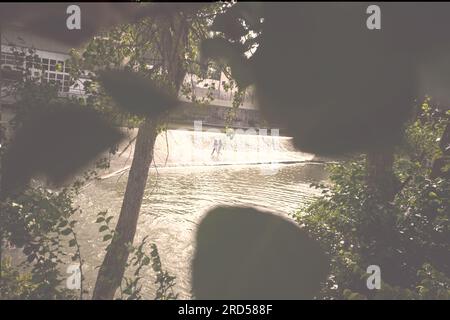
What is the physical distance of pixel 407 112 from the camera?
0.28 m

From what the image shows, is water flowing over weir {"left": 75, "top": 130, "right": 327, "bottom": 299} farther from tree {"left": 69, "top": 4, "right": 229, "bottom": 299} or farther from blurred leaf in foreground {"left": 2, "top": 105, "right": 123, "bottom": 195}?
blurred leaf in foreground {"left": 2, "top": 105, "right": 123, "bottom": 195}

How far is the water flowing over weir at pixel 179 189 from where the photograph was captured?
6754mm

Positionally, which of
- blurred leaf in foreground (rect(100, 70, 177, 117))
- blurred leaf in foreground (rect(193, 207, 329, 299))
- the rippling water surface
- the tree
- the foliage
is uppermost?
the tree

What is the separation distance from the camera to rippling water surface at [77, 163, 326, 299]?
671 centimetres

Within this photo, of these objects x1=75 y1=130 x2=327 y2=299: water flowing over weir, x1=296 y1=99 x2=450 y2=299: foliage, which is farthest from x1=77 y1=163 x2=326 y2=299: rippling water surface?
x1=296 y1=99 x2=450 y2=299: foliage

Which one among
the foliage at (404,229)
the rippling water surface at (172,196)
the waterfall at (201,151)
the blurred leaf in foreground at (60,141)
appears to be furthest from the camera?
the waterfall at (201,151)

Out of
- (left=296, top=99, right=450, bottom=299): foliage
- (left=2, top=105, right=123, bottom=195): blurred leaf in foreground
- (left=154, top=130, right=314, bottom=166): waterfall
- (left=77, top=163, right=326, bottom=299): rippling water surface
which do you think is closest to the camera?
(left=2, top=105, right=123, bottom=195): blurred leaf in foreground

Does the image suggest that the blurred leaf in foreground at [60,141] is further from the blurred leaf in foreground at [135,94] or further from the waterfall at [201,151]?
the waterfall at [201,151]

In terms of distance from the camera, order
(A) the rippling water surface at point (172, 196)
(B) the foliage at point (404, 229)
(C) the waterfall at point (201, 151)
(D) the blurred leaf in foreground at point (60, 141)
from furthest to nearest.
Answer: (C) the waterfall at point (201, 151)
(A) the rippling water surface at point (172, 196)
(B) the foliage at point (404, 229)
(D) the blurred leaf in foreground at point (60, 141)

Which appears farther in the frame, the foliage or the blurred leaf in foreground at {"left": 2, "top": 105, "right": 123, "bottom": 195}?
the foliage

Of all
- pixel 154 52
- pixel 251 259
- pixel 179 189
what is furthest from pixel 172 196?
pixel 251 259

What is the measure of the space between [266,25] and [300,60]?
51 millimetres

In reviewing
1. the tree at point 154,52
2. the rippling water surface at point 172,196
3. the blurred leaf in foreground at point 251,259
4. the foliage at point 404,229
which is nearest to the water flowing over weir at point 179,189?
the rippling water surface at point 172,196

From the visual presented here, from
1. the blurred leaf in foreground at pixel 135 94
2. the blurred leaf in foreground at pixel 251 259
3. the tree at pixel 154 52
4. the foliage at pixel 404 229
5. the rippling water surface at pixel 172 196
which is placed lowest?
the rippling water surface at pixel 172 196
